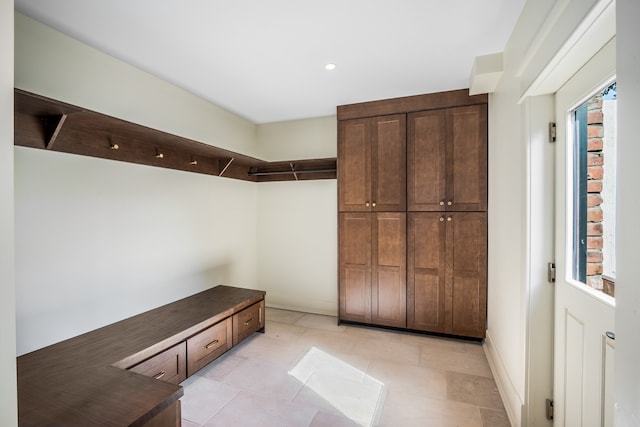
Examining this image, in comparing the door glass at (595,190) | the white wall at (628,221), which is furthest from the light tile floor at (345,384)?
the white wall at (628,221)

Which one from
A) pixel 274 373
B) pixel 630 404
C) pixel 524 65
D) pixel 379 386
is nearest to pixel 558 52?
pixel 524 65

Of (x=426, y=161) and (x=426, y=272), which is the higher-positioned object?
(x=426, y=161)

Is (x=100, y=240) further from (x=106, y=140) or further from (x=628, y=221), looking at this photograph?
(x=628, y=221)

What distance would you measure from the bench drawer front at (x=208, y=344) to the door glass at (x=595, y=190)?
2.51m

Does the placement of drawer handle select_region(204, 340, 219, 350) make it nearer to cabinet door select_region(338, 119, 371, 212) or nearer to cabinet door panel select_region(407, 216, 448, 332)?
cabinet door select_region(338, 119, 371, 212)

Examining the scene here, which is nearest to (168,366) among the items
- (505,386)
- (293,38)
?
(505,386)

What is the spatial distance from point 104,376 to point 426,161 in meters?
3.10

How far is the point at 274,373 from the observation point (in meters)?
2.38

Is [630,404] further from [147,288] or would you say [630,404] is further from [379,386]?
[147,288]

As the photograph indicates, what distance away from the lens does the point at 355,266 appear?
3.34 meters

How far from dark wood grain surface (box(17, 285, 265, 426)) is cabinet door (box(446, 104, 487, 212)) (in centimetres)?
262

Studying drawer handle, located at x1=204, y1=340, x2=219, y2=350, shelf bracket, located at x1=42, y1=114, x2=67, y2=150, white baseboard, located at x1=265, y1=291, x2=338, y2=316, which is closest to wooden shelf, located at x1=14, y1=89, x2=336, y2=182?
shelf bracket, located at x1=42, y1=114, x2=67, y2=150

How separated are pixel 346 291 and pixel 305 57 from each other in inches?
98.3

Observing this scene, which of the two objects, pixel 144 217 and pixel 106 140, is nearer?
pixel 106 140
